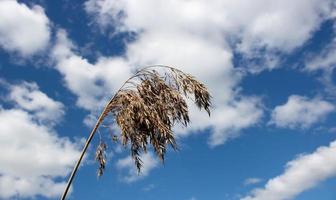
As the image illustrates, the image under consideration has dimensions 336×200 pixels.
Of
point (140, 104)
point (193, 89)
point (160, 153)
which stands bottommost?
point (160, 153)

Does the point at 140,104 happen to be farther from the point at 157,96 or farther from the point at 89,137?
the point at 89,137

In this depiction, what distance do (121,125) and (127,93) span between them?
57 centimetres

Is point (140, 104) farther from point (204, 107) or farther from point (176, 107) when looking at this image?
point (204, 107)

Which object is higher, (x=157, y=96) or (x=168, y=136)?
(x=157, y=96)

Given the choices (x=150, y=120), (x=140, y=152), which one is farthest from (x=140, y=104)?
(x=140, y=152)

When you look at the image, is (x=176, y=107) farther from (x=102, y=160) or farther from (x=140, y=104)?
(x=102, y=160)

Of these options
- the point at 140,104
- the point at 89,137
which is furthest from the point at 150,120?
the point at 89,137

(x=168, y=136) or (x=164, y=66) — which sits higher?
(x=164, y=66)

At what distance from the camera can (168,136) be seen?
7.73 metres

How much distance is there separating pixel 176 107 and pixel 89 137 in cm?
142

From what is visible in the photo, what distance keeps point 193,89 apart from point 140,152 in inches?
52.8

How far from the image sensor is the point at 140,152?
793 centimetres

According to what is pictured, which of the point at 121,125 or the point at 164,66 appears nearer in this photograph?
the point at 121,125

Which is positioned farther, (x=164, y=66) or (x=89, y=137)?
(x=164, y=66)
